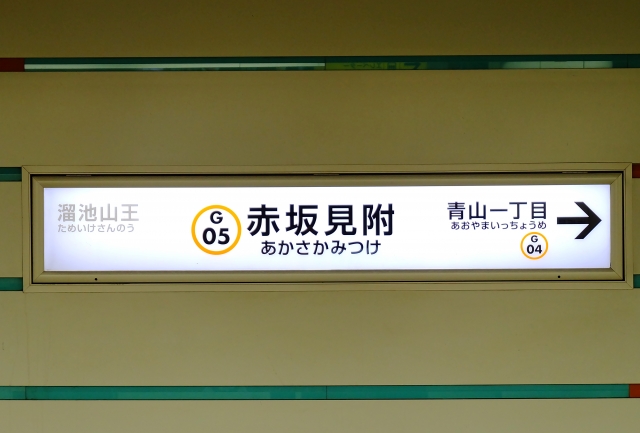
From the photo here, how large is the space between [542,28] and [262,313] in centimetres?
153

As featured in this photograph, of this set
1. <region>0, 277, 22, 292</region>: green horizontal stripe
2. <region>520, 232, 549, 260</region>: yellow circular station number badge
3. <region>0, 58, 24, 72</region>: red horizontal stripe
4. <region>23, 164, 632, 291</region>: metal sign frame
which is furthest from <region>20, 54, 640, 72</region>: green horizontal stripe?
<region>0, 277, 22, 292</region>: green horizontal stripe

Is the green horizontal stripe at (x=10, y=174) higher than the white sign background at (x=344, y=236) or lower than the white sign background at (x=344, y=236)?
higher

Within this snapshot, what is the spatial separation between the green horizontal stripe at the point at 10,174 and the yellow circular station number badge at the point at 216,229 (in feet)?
2.27

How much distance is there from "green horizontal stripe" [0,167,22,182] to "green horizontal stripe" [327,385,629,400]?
1442mm

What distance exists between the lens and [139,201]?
166 centimetres

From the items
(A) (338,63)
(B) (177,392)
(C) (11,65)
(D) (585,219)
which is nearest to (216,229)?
(B) (177,392)

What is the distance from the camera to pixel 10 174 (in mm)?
1668

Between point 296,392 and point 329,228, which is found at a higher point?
point 329,228

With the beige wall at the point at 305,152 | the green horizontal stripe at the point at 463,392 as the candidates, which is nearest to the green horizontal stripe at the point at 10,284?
the beige wall at the point at 305,152

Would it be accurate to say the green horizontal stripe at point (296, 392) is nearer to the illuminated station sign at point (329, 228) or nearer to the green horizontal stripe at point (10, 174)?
the illuminated station sign at point (329, 228)

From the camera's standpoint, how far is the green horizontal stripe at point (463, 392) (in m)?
1.67

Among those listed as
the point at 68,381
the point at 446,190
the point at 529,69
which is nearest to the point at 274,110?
the point at 446,190

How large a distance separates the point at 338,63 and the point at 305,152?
365mm

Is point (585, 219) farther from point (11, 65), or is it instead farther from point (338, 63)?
point (11, 65)
